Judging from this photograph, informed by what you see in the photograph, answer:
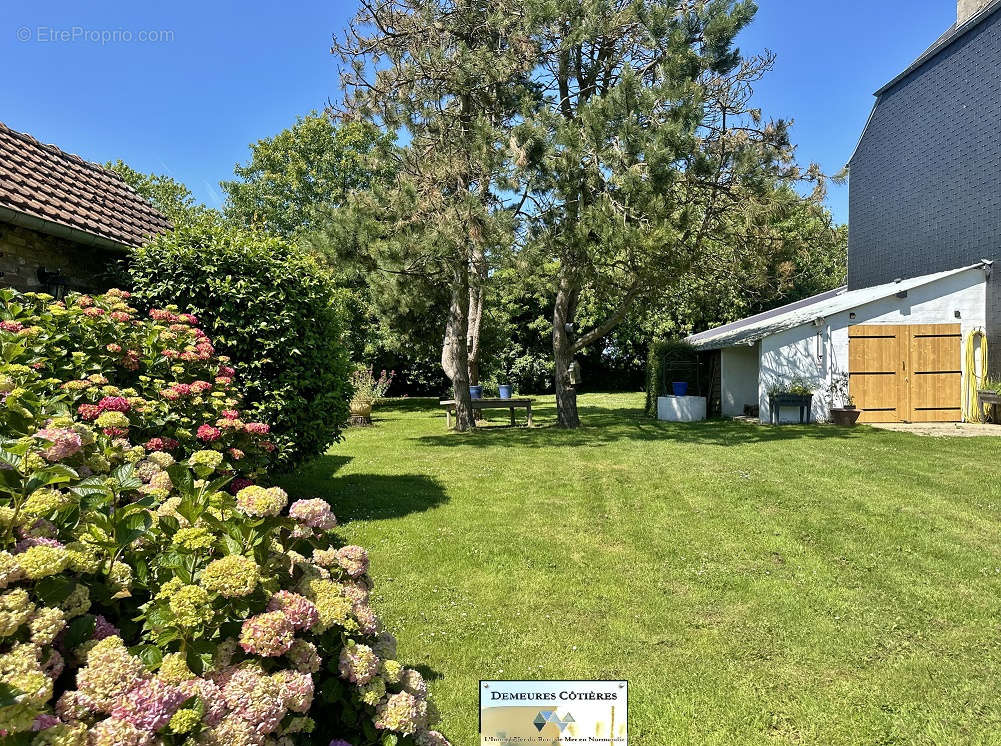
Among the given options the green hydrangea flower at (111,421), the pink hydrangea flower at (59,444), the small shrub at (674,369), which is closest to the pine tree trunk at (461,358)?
the small shrub at (674,369)

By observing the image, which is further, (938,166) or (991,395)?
(938,166)

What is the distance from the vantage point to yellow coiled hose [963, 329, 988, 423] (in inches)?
497

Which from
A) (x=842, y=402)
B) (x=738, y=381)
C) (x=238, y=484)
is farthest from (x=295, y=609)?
(x=738, y=381)

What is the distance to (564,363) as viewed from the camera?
13484 mm

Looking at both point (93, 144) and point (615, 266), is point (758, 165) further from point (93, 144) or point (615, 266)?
point (93, 144)

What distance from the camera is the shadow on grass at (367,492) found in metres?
5.99

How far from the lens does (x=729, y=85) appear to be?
10547 mm

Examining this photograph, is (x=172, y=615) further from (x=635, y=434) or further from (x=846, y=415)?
(x=846, y=415)

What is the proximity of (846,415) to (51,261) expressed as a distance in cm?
1371

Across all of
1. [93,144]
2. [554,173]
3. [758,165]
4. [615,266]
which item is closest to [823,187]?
[758,165]

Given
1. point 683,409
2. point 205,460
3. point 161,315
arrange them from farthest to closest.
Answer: point 683,409 < point 161,315 < point 205,460

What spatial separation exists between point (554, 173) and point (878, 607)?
8.55 m

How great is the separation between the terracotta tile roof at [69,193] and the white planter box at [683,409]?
38.5 ft

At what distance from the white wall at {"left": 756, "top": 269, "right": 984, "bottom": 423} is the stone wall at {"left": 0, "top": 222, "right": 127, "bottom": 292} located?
484 inches
